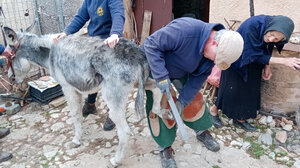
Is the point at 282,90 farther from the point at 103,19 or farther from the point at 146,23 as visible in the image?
the point at 146,23

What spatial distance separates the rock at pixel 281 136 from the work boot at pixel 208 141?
104 cm

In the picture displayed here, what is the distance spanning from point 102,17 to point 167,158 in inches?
83.3

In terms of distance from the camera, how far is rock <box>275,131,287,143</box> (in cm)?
386

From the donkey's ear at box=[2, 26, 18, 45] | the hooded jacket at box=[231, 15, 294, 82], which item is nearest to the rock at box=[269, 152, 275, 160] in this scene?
the hooded jacket at box=[231, 15, 294, 82]

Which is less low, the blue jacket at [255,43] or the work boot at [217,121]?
the blue jacket at [255,43]

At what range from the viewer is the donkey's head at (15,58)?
329 centimetres

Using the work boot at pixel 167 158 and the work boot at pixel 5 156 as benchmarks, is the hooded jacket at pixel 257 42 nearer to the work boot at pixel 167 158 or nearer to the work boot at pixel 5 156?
the work boot at pixel 167 158

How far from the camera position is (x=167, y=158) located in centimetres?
337

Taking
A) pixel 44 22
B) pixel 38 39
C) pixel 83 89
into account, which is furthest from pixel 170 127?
pixel 44 22

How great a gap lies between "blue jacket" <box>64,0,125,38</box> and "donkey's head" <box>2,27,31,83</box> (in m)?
0.67

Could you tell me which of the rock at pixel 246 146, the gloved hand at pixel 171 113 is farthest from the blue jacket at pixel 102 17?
the rock at pixel 246 146

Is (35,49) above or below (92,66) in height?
above

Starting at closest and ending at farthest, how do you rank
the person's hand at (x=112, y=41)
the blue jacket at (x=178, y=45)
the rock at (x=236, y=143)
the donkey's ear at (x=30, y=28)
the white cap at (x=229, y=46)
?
the white cap at (x=229, y=46) → the blue jacket at (x=178, y=45) → the person's hand at (x=112, y=41) → the rock at (x=236, y=143) → the donkey's ear at (x=30, y=28)

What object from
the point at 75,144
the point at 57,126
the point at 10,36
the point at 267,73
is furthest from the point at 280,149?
the point at 10,36
